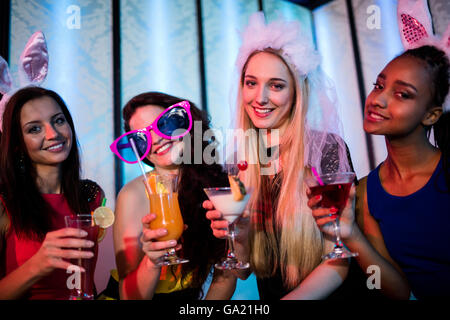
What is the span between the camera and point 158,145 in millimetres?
2467

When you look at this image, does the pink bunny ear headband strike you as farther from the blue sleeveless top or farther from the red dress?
the red dress

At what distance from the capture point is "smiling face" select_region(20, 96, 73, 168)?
2285mm

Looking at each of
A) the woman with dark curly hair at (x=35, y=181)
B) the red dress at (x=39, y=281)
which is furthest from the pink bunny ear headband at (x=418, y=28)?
the red dress at (x=39, y=281)

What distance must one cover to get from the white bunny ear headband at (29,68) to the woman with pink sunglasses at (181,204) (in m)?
0.63

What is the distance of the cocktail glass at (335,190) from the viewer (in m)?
1.73

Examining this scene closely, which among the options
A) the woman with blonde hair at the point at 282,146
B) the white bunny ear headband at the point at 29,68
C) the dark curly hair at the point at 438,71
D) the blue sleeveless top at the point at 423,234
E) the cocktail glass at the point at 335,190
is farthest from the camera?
the white bunny ear headband at the point at 29,68

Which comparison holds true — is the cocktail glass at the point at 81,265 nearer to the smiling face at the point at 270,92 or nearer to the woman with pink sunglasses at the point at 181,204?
the woman with pink sunglasses at the point at 181,204

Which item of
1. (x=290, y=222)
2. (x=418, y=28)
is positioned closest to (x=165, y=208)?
(x=290, y=222)

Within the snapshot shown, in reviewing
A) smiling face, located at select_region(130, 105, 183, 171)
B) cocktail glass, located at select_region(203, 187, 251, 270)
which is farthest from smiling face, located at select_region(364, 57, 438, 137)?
smiling face, located at select_region(130, 105, 183, 171)

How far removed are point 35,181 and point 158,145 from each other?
84cm

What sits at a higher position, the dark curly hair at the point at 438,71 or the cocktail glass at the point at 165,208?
the dark curly hair at the point at 438,71

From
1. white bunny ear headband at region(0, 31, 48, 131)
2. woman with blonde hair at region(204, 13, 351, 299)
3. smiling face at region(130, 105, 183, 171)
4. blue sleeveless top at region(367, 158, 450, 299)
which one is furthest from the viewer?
smiling face at region(130, 105, 183, 171)

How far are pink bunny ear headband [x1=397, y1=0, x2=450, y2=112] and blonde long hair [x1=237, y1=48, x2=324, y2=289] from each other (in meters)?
0.67

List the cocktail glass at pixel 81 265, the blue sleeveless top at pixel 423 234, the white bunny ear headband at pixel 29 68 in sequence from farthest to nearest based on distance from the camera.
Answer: the white bunny ear headband at pixel 29 68 → the blue sleeveless top at pixel 423 234 → the cocktail glass at pixel 81 265
